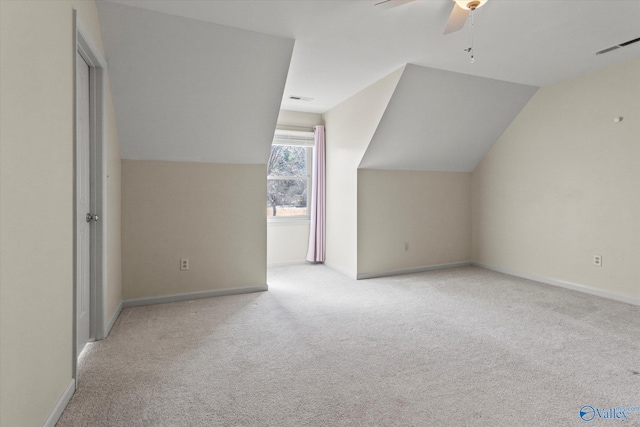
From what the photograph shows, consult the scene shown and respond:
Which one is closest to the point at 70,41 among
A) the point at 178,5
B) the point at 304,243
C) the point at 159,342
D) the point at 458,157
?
the point at 178,5

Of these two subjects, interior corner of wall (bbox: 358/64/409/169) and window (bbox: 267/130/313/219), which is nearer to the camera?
interior corner of wall (bbox: 358/64/409/169)

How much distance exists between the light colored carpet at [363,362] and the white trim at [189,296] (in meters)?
0.10

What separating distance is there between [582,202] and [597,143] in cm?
66

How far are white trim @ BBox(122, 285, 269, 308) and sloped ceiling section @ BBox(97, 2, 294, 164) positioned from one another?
4.66 ft

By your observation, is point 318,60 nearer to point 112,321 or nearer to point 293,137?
point 293,137

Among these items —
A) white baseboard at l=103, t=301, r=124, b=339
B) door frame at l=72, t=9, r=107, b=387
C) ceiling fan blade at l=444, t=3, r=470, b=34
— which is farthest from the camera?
white baseboard at l=103, t=301, r=124, b=339

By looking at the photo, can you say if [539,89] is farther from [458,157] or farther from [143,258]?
[143,258]

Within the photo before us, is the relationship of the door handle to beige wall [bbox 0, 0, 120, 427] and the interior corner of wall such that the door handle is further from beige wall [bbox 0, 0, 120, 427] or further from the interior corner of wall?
the interior corner of wall

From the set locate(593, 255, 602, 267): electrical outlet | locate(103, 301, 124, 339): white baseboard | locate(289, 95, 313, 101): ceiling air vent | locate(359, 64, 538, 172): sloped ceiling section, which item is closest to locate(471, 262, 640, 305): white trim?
locate(593, 255, 602, 267): electrical outlet

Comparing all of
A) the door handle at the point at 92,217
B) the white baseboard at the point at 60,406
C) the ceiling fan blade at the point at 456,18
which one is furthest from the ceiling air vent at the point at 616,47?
the white baseboard at the point at 60,406

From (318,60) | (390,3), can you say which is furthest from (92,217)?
(390,3)

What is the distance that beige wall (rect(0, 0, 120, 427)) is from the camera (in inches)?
48.5

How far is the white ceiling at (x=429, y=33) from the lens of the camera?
244 cm

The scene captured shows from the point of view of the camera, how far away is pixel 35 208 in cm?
144
